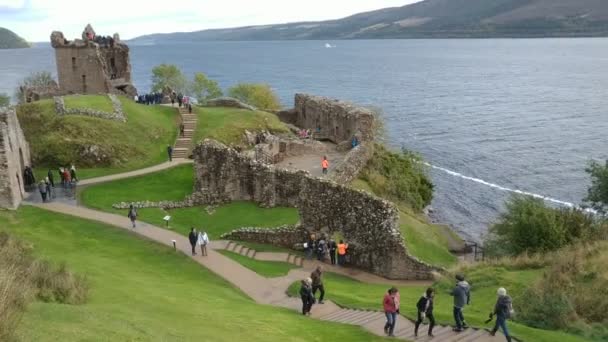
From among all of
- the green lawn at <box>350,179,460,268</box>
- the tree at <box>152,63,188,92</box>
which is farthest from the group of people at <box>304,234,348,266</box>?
the tree at <box>152,63,188,92</box>

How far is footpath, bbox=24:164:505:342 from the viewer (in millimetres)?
18266

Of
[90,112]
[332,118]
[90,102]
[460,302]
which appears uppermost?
[90,102]

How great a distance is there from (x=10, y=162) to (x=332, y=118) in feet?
108

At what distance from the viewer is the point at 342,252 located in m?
31.0

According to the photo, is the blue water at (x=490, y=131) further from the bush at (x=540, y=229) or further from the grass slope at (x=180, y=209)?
the grass slope at (x=180, y=209)

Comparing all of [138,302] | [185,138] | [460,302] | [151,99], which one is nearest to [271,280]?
→ [138,302]

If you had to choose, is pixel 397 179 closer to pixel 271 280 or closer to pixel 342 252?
pixel 342 252

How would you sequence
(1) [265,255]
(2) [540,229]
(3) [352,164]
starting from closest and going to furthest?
(1) [265,255], (2) [540,229], (3) [352,164]

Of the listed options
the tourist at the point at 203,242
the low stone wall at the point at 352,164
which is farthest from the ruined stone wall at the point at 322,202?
the tourist at the point at 203,242

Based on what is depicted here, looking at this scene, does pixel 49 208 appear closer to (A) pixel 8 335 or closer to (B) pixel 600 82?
(A) pixel 8 335

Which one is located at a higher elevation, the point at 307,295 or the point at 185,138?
the point at 185,138

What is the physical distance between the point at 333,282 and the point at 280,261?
4265 mm

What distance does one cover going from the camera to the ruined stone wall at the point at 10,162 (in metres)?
33.2

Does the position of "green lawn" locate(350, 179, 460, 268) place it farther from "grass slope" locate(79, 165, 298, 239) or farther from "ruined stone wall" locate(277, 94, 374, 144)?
"ruined stone wall" locate(277, 94, 374, 144)
